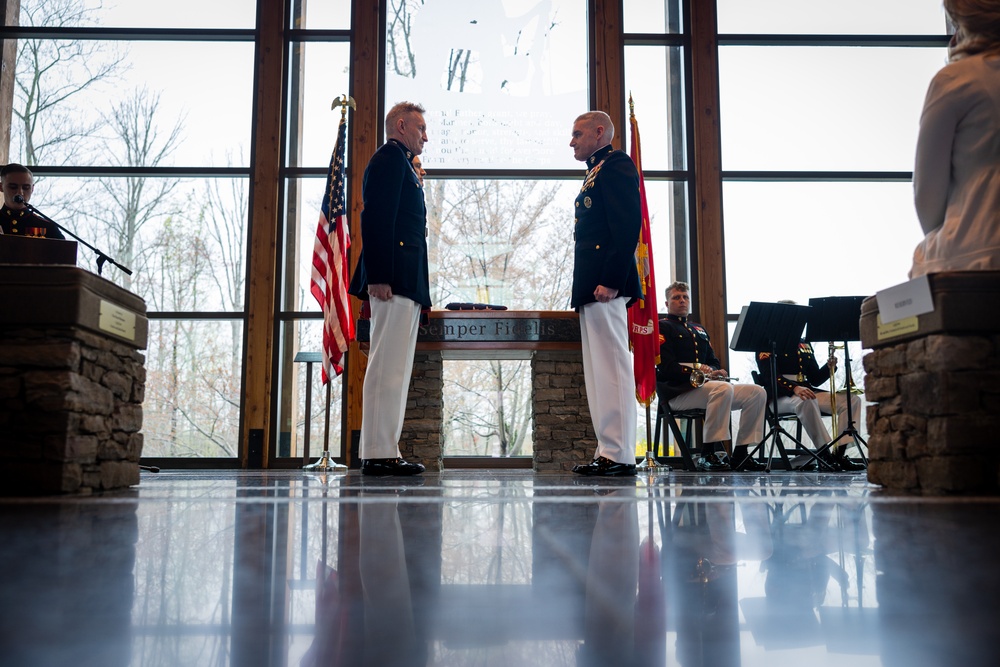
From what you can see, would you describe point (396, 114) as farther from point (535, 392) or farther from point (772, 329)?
point (772, 329)

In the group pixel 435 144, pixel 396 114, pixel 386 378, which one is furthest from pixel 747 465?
pixel 435 144

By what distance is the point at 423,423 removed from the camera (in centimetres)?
527

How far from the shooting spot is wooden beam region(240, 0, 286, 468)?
21.3 ft

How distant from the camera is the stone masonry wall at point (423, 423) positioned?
525 centimetres

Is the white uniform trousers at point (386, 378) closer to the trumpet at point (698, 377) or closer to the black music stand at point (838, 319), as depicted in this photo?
the trumpet at point (698, 377)

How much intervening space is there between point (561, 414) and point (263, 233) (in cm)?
314

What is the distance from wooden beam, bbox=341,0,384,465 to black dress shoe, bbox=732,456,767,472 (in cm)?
299

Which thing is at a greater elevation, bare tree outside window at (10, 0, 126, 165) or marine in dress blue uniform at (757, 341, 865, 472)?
bare tree outside window at (10, 0, 126, 165)

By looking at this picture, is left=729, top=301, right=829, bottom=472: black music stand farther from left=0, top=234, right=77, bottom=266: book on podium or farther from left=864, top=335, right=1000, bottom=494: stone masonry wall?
left=0, top=234, right=77, bottom=266: book on podium

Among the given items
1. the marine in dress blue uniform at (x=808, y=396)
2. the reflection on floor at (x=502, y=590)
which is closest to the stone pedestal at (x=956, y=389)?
the reflection on floor at (x=502, y=590)

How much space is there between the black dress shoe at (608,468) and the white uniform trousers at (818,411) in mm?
2476

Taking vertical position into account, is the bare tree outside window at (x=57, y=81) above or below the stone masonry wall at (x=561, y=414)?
above

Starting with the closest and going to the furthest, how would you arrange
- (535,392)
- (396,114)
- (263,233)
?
(396,114)
(535,392)
(263,233)

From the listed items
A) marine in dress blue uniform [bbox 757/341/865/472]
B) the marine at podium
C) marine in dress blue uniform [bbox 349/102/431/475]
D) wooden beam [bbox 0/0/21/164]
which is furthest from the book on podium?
wooden beam [bbox 0/0/21/164]
